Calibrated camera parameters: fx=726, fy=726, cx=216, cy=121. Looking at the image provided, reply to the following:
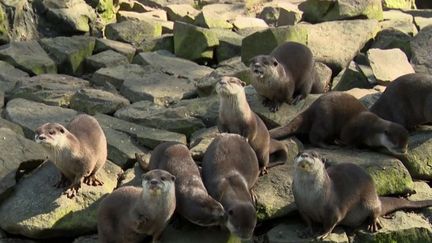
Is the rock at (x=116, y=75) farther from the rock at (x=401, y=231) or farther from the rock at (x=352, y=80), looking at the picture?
the rock at (x=401, y=231)

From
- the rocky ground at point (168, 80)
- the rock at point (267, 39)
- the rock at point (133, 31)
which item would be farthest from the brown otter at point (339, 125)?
the rock at point (133, 31)

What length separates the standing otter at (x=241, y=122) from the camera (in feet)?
16.2

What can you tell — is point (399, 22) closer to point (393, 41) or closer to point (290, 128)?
point (393, 41)

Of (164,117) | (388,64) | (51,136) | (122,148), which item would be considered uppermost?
(51,136)

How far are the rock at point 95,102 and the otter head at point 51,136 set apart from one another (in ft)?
4.98

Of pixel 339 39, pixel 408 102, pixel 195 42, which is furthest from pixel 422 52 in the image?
pixel 195 42

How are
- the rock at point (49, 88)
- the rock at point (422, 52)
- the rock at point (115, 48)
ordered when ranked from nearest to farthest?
the rock at point (49, 88) < the rock at point (422, 52) < the rock at point (115, 48)

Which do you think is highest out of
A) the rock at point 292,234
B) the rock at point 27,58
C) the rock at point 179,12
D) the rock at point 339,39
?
the rock at point 292,234

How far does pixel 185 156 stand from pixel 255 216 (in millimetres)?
723

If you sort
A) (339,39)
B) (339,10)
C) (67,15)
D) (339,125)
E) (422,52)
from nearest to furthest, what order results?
(339,125), (422,52), (339,39), (67,15), (339,10)

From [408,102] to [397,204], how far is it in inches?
50.3

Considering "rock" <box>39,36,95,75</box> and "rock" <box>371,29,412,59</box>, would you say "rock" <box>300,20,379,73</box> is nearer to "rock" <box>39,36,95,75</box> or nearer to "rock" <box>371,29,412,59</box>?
"rock" <box>371,29,412,59</box>

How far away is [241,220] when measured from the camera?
411cm

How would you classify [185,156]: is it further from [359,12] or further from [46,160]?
[359,12]
